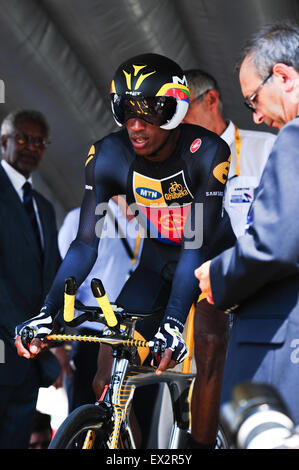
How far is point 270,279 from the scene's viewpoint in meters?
1.90

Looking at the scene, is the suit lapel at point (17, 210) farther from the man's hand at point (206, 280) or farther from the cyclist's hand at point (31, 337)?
the man's hand at point (206, 280)

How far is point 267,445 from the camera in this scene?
A: 142 centimetres

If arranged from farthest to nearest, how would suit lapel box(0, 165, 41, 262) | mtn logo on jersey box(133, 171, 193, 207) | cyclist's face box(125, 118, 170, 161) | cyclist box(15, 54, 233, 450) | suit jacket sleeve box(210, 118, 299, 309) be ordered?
suit lapel box(0, 165, 41, 262)
mtn logo on jersey box(133, 171, 193, 207)
cyclist's face box(125, 118, 170, 161)
cyclist box(15, 54, 233, 450)
suit jacket sleeve box(210, 118, 299, 309)

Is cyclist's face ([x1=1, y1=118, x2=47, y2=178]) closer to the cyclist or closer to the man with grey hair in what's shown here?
the man with grey hair

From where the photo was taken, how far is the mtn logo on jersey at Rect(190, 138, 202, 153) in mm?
2846

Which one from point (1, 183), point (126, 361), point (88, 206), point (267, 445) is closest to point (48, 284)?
point (1, 183)

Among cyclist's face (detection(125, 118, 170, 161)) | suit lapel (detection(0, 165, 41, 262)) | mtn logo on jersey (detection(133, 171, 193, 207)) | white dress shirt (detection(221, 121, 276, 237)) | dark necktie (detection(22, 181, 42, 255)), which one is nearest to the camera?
cyclist's face (detection(125, 118, 170, 161))

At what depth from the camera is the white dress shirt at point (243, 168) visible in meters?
3.62

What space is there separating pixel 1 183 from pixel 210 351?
1748 millimetres

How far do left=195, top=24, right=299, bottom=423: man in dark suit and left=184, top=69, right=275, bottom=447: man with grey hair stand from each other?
3.16ft

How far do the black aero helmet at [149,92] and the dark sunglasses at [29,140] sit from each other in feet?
6.11

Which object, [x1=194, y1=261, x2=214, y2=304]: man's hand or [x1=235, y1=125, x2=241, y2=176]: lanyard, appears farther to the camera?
[x1=235, y1=125, x2=241, y2=176]: lanyard

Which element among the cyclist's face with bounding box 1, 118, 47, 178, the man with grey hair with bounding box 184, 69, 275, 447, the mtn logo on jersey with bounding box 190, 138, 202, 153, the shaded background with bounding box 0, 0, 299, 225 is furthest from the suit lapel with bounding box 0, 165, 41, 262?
the mtn logo on jersey with bounding box 190, 138, 202, 153
